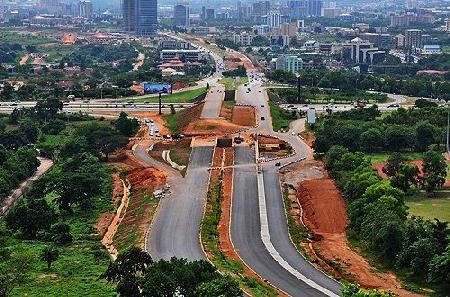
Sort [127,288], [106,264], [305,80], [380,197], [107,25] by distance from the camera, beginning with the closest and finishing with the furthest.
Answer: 1. [127,288]
2. [106,264]
3. [380,197]
4. [305,80]
5. [107,25]

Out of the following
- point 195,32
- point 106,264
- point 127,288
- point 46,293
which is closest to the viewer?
point 127,288

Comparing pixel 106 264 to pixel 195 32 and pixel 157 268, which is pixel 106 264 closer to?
pixel 157 268

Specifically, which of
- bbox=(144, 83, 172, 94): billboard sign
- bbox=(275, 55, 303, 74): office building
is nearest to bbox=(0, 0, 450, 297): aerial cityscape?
bbox=(144, 83, 172, 94): billboard sign

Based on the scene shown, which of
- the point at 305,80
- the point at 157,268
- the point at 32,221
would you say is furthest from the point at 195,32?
the point at 157,268

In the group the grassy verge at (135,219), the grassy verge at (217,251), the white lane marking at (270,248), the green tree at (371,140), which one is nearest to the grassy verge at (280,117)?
the green tree at (371,140)

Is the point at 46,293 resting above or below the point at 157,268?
below

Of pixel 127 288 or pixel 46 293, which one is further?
pixel 46 293

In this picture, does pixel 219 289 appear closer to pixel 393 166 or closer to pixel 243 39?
pixel 393 166
